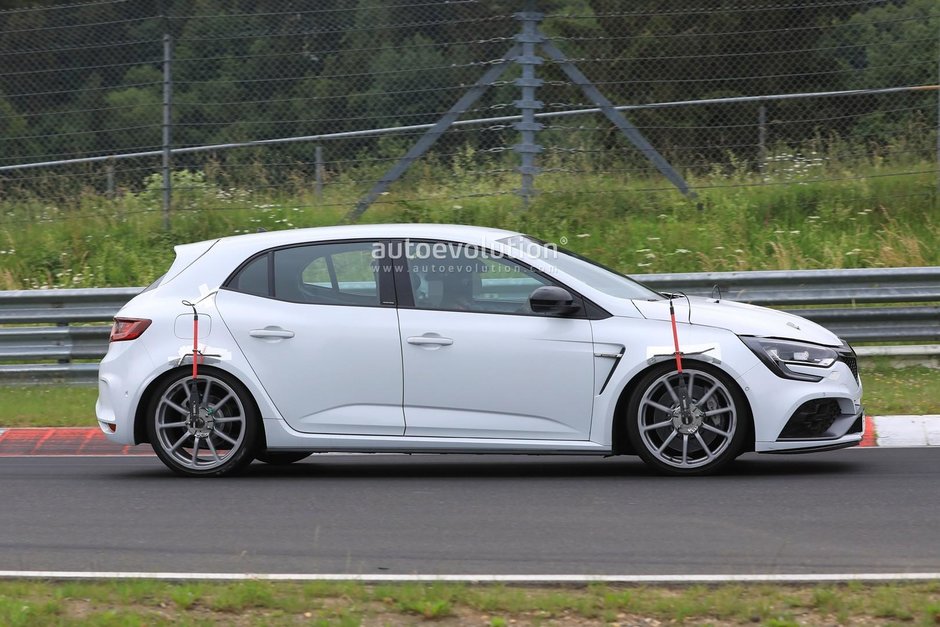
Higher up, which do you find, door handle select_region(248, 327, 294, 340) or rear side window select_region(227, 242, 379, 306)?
rear side window select_region(227, 242, 379, 306)

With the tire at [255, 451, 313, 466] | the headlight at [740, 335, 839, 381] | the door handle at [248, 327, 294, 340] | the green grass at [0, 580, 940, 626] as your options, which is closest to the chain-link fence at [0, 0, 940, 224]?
the tire at [255, 451, 313, 466]

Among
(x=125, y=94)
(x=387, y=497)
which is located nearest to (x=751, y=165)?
(x=125, y=94)

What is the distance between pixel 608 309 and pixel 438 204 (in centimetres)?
752

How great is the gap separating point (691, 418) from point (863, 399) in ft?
11.0

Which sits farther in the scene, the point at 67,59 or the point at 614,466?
the point at 67,59

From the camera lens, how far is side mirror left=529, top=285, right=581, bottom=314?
8047 millimetres

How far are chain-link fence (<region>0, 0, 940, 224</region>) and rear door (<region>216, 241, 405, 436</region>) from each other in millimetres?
6855

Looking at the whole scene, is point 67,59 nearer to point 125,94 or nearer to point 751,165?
Answer: point 125,94

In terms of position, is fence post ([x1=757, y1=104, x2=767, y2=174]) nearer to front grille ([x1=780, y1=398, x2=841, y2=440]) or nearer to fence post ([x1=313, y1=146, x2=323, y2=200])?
fence post ([x1=313, y1=146, x2=323, y2=200])

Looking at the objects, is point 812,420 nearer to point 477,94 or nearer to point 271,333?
point 271,333

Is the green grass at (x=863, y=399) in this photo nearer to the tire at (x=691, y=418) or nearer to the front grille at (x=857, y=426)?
the front grille at (x=857, y=426)

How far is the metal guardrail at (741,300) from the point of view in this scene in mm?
12078

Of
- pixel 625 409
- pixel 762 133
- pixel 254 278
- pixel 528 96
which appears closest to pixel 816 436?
pixel 625 409

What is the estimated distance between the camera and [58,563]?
629cm
